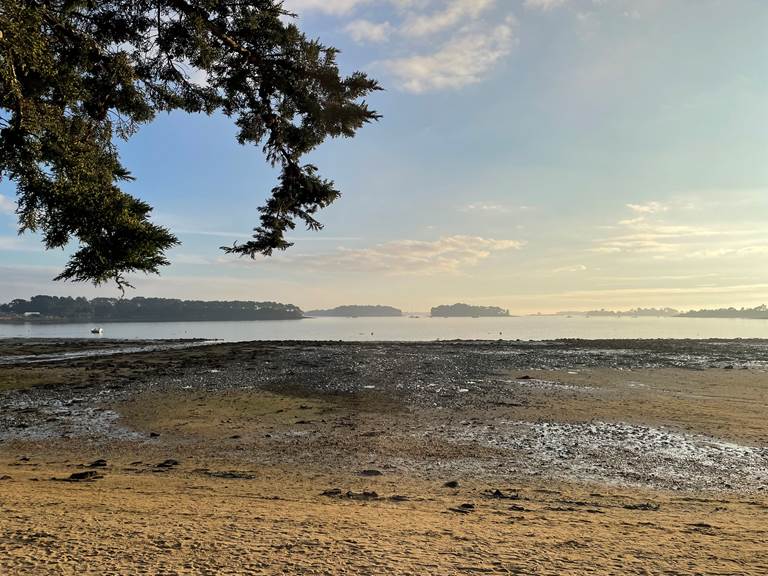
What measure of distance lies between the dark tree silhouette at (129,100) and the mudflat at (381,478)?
406cm

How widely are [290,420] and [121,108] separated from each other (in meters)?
8.76

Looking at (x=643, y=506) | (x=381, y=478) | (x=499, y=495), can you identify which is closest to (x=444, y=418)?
(x=381, y=478)

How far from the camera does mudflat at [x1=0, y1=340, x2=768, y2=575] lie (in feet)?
14.5

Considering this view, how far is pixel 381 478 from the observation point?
8258mm

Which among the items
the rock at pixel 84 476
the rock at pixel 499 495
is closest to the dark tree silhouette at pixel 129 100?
the rock at pixel 84 476

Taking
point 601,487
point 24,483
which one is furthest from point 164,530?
point 601,487

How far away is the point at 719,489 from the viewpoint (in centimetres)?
802

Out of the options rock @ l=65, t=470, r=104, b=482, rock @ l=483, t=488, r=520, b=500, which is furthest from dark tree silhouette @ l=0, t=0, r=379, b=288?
rock @ l=483, t=488, r=520, b=500

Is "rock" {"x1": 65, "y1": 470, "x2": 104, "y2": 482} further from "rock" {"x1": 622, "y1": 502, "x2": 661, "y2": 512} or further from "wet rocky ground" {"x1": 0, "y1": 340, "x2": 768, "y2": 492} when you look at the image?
"rock" {"x1": 622, "y1": 502, "x2": 661, "y2": 512}

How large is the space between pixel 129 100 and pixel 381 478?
8840 mm

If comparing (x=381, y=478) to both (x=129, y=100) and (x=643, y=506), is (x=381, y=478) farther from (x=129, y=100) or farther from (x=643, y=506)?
(x=129, y=100)

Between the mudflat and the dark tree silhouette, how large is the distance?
13.3 feet

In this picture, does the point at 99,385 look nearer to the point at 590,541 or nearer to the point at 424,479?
the point at 424,479

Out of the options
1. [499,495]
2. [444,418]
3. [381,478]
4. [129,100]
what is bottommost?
[444,418]
